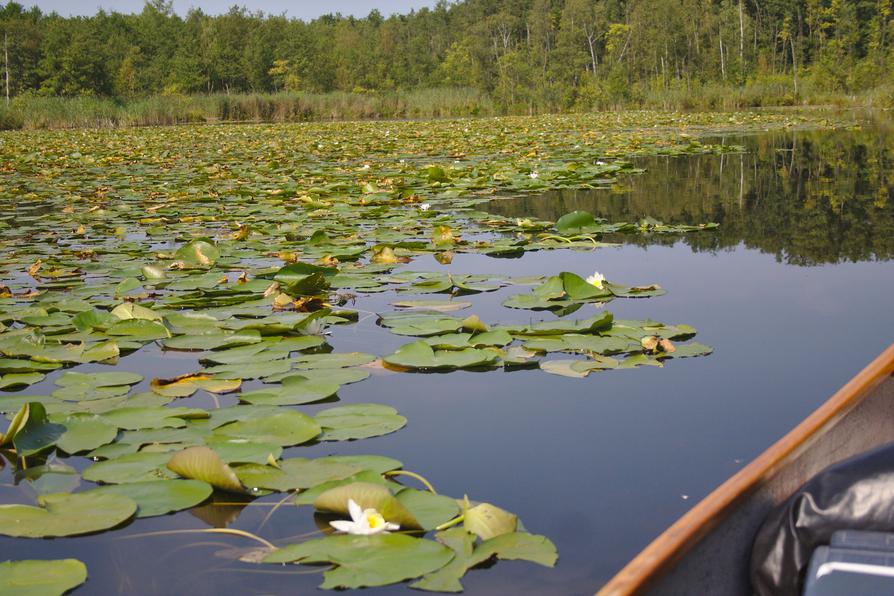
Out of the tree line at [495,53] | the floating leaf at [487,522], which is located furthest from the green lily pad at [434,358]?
the tree line at [495,53]

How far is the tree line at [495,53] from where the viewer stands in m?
29.0

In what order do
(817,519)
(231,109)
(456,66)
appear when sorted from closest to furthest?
(817,519)
(231,109)
(456,66)

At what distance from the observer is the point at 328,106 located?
23625 mm

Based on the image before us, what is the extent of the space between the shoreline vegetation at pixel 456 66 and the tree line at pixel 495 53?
0.10 meters

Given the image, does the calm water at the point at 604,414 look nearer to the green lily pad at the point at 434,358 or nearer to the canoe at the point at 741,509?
the green lily pad at the point at 434,358

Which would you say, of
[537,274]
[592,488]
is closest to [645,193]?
[537,274]

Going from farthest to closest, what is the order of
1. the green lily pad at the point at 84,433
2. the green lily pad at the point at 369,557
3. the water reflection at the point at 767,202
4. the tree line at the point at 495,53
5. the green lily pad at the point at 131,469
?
the tree line at the point at 495,53
the water reflection at the point at 767,202
the green lily pad at the point at 84,433
the green lily pad at the point at 131,469
the green lily pad at the point at 369,557

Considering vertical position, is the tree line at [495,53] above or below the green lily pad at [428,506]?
above

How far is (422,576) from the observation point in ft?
3.71

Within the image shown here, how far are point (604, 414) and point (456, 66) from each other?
42.3m

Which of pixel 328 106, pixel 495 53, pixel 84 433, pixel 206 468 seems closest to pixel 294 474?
pixel 206 468

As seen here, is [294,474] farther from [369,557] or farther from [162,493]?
[369,557]

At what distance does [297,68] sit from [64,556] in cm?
4055

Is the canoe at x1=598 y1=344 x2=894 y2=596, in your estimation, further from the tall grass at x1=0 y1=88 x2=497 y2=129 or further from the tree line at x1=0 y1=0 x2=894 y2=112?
the tree line at x1=0 y1=0 x2=894 y2=112
